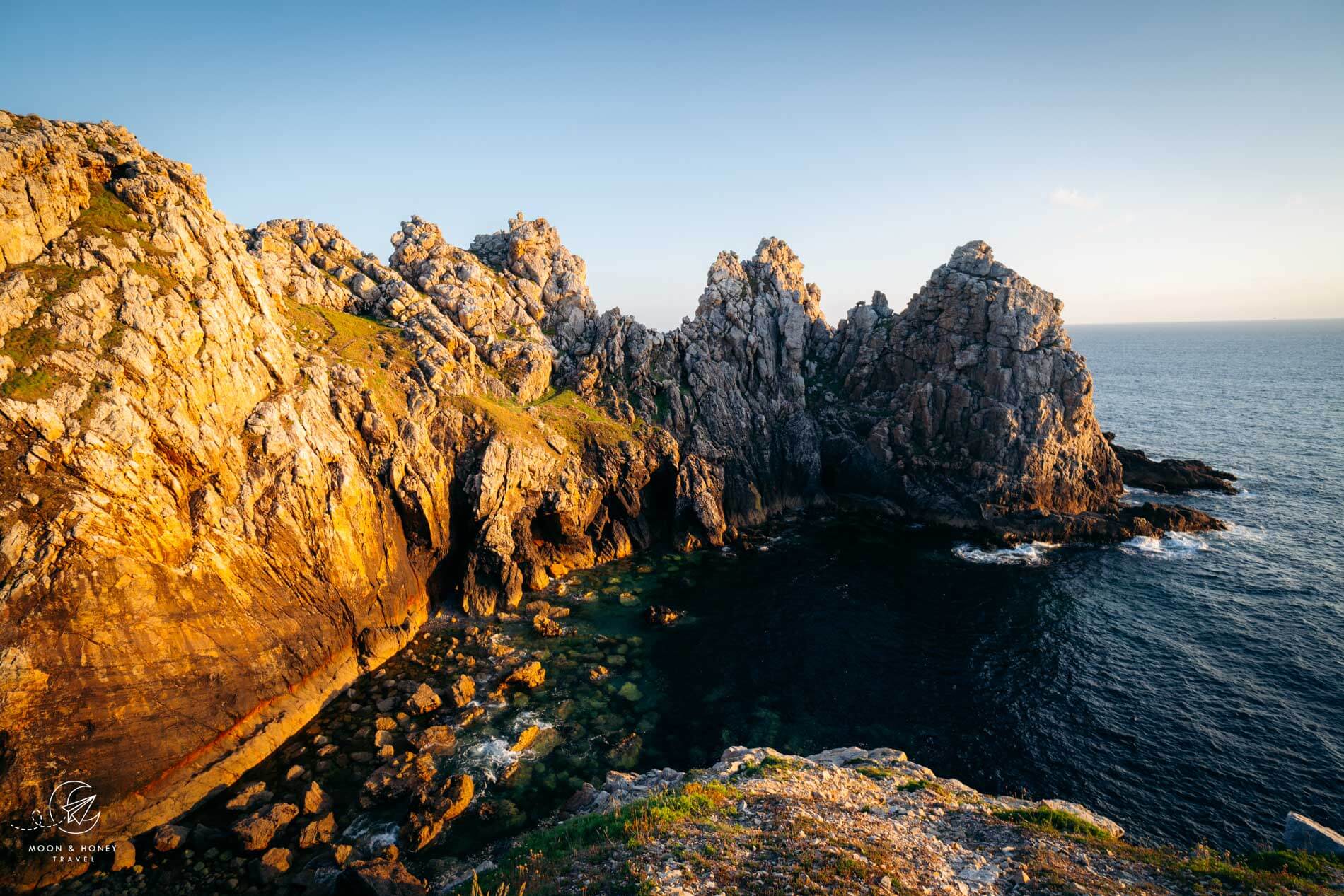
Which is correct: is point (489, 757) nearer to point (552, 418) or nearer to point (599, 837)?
point (599, 837)

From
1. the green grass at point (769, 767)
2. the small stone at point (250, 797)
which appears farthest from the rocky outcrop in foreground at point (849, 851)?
the small stone at point (250, 797)

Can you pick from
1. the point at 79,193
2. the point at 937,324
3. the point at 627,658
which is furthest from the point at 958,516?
the point at 79,193

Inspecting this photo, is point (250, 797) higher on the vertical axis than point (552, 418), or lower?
lower

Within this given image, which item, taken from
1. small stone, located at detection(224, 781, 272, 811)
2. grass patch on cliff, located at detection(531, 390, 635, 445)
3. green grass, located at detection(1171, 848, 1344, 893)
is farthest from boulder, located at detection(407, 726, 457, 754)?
green grass, located at detection(1171, 848, 1344, 893)

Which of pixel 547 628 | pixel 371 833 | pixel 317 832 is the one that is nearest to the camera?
pixel 317 832

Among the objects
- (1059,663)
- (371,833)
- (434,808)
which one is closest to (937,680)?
(1059,663)

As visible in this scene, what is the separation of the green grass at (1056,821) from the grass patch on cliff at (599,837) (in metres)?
11.7

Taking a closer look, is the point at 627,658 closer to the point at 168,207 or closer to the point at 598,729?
the point at 598,729

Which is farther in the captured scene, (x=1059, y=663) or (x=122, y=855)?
(x=1059, y=663)

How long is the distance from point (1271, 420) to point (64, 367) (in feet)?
564

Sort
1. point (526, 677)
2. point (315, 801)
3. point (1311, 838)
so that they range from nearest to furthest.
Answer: point (1311, 838) → point (315, 801) → point (526, 677)

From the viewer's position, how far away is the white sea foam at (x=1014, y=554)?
198 ft

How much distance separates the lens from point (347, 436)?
152 feet

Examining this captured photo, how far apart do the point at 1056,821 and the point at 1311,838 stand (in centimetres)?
886
